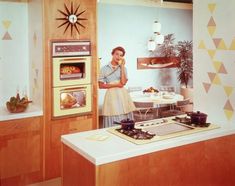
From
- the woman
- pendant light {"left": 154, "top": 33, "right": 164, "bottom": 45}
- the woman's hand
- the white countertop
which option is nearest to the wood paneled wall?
the white countertop

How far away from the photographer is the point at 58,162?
4172 millimetres

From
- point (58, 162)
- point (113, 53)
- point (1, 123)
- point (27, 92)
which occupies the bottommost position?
point (58, 162)

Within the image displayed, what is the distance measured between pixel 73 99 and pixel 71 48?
64cm

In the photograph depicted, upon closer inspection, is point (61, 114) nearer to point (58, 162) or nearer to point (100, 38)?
point (58, 162)

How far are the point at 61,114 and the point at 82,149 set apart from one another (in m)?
1.90

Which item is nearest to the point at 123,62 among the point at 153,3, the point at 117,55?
the point at 117,55

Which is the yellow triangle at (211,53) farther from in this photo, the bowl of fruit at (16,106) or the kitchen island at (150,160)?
the bowl of fruit at (16,106)

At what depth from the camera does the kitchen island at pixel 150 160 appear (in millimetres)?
2182

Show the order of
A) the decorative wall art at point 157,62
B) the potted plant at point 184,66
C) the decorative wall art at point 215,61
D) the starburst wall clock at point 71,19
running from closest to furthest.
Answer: the decorative wall art at point 215,61 < the starburst wall clock at point 71,19 < the decorative wall art at point 157,62 < the potted plant at point 184,66

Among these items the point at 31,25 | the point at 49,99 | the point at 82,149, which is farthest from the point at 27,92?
the point at 82,149

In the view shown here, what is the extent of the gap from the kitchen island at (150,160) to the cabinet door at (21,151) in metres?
1.42

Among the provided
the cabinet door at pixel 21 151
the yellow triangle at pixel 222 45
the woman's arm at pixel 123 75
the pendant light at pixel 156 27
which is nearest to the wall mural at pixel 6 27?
the cabinet door at pixel 21 151

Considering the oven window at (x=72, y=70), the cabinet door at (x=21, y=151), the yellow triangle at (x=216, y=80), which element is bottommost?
the cabinet door at (x=21, y=151)

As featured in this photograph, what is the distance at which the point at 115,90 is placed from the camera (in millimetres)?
6648
